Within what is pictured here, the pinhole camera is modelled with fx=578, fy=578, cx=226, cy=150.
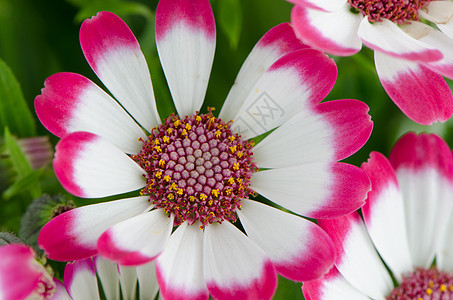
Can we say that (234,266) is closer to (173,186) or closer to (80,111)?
(173,186)

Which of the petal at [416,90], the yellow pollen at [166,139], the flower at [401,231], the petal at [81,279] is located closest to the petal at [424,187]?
the flower at [401,231]

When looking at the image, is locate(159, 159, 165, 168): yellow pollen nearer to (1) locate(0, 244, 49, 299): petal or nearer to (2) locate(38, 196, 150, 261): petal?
(2) locate(38, 196, 150, 261): petal

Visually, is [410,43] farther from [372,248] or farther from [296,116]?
[372,248]

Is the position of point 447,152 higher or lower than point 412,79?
lower

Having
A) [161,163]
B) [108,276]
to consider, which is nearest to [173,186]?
[161,163]

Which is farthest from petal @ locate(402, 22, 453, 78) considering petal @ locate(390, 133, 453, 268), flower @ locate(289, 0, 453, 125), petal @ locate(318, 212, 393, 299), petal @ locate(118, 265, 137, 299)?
petal @ locate(118, 265, 137, 299)

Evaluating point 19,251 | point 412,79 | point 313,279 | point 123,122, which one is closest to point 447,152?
point 412,79

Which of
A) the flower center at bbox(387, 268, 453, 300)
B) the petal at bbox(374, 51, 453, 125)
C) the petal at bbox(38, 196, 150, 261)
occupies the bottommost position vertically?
the flower center at bbox(387, 268, 453, 300)

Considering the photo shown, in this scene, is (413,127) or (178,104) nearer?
(178,104)
